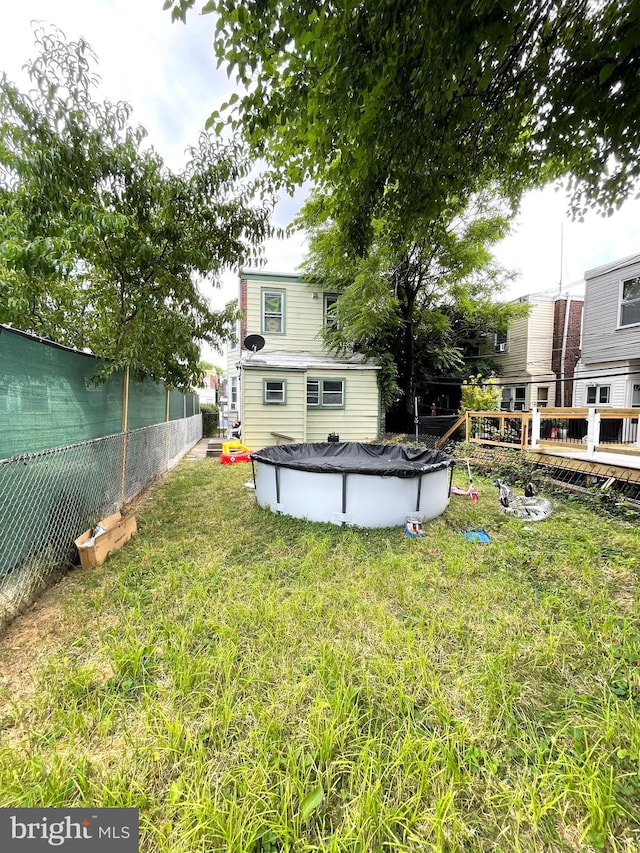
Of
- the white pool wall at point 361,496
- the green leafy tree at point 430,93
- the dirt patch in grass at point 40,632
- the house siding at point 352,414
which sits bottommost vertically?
the dirt patch in grass at point 40,632

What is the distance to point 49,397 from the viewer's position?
10.3 ft

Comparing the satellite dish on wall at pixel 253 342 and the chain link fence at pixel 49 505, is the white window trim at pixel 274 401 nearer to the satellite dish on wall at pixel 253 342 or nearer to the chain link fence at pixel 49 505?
the satellite dish on wall at pixel 253 342

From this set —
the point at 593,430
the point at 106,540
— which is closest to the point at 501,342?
the point at 593,430

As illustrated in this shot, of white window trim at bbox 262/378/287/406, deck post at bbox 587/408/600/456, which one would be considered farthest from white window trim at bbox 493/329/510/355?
deck post at bbox 587/408/600/456

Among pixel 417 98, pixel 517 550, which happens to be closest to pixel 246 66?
pixel 417 98

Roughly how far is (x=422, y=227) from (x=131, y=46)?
137 inches

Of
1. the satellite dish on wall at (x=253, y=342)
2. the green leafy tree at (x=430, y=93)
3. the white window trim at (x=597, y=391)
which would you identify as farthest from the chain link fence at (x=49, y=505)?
the white window trim at (x=597, y=391)

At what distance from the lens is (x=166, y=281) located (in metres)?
4.39

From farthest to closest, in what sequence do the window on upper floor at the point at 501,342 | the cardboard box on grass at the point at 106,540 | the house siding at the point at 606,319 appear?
the window on upper floor at the point at 501,342, the house siding at the point at 606,319, the cardboard box on grass at the point at 106,540

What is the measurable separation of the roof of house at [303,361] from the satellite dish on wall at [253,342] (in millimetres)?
247

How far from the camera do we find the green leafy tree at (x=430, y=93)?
7.95 ft

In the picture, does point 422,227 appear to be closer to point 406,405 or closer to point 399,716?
point 399,716

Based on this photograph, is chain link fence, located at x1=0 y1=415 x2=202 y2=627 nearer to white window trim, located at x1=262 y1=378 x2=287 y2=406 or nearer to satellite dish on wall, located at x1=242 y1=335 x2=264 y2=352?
white window trim, located at x1=262 y1=378 x2=287 y2=406

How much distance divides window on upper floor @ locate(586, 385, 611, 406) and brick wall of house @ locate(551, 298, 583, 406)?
2923 millimetres
